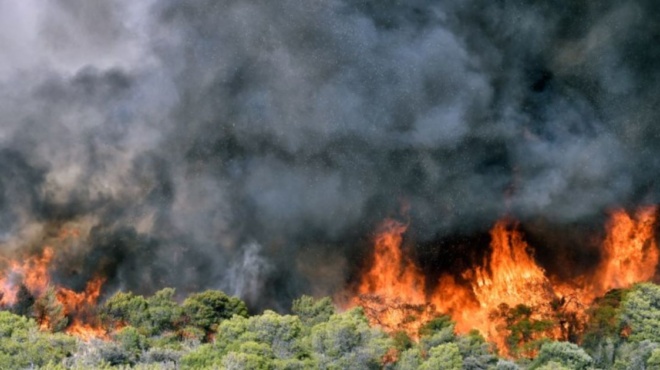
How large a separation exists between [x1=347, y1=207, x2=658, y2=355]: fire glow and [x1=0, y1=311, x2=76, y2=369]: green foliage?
96.1 ft

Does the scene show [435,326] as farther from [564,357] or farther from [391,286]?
[391,286]

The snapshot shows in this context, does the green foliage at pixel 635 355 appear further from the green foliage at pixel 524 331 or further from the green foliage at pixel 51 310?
the green foliage at pixel 51 310

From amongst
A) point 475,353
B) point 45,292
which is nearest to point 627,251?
point 475,353

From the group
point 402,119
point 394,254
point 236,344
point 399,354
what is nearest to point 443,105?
point 402,119

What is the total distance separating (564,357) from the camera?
5269cm

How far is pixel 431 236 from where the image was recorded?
84375mm

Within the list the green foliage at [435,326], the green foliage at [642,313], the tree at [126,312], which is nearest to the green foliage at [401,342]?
the green foliage at [435,326]

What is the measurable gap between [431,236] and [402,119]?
12.7 m

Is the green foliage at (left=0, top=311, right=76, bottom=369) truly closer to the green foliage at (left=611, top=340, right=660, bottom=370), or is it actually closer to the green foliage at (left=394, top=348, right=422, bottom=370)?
the green foliage at (left=394, top=348, right=422, bottom=370)

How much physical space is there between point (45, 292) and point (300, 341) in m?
28.8

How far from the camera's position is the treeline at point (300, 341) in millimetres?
47938

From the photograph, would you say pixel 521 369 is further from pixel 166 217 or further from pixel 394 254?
pixel 166 217

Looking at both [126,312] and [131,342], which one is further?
[126,312]

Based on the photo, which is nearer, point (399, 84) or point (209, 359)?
point (209, 359)
